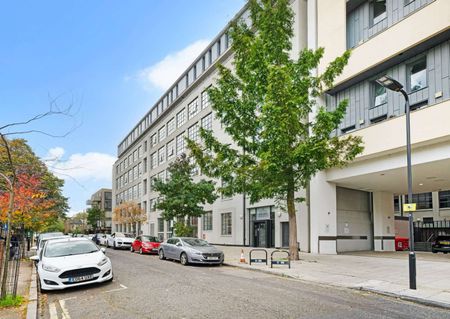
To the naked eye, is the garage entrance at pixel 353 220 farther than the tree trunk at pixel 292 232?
Yes

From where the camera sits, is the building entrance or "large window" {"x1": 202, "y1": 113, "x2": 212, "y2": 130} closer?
the building entrance

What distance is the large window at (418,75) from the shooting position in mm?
18147

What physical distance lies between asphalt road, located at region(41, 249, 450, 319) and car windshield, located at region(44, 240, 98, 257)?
128 centimetres

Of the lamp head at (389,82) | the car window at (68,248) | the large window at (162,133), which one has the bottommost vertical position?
the car window at (68,248)

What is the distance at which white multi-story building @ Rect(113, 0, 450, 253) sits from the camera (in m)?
17.3

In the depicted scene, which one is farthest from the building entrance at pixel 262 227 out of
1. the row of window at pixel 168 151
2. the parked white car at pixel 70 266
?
the parked white car at pixel 70 266

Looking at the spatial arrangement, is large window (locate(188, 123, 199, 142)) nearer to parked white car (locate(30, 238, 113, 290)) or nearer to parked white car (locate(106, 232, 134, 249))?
parked white car (locate(106, 232, 134, 249))

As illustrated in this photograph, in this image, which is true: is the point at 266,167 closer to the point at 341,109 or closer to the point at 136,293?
the point at 341,109

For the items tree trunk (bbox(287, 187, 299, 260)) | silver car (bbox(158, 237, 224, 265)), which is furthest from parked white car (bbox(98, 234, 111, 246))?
tree trunk (bbox(287, 187, 299, 260))

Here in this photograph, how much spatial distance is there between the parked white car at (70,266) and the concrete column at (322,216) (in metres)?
14.7

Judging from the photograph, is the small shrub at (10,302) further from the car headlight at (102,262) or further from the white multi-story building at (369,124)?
the white multi-story building at (369,124)

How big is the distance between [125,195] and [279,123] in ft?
208

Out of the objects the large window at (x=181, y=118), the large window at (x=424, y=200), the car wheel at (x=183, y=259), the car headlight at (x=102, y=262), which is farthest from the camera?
the large window at (x=424, y=200)

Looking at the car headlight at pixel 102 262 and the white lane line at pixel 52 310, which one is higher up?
the car headlight at pixel 102 262
